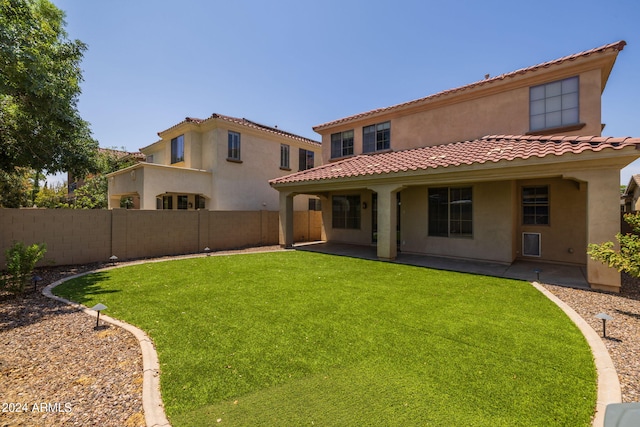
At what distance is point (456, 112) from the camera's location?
1259 cm

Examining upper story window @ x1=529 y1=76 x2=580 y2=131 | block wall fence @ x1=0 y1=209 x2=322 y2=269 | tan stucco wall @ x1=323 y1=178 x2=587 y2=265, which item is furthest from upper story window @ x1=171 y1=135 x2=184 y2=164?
upper story window @ x1=529 y1=76 x2=580 y2=131

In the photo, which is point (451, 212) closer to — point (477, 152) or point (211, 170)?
point (477, 152)

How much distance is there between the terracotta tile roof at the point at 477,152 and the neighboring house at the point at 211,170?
18.1 ft

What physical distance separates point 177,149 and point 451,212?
17887 mm

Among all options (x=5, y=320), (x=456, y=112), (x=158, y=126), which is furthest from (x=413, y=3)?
(x=158, y=126)

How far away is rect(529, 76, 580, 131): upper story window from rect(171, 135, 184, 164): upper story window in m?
19.4

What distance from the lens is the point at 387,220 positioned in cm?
1093

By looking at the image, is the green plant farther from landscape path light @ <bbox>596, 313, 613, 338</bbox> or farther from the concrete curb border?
landscape path light @ <bbox>596, 313, 613, 338</bbox>

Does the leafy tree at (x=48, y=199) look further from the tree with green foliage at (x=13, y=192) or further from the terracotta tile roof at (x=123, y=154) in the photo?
the terracotta tile roof at (x=123, y=154)

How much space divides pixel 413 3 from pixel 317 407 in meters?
12.9

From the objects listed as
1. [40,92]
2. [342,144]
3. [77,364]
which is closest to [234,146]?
[342,144]

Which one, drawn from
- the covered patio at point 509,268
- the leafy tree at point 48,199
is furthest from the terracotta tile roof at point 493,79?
the leafy tree at point 48,199

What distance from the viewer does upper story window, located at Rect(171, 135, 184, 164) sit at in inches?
746

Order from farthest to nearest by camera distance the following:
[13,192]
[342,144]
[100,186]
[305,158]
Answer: [305,158] < [100,186] < [13,192] < [342,144]
